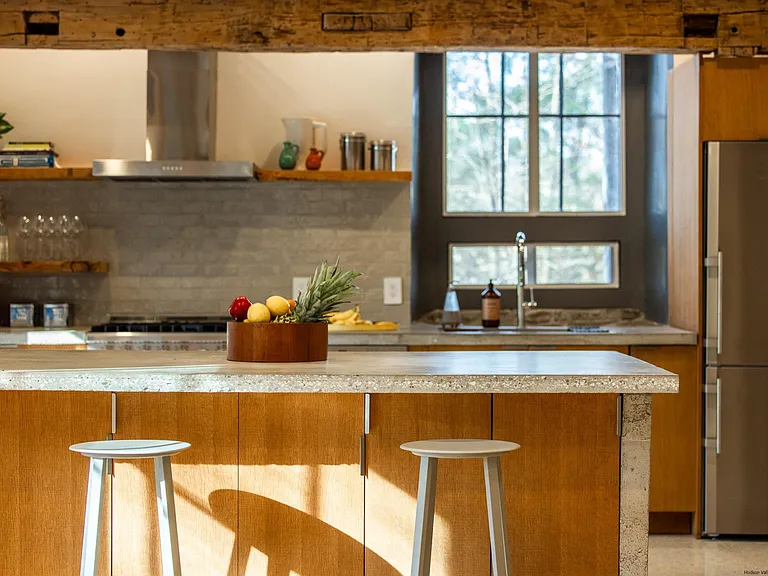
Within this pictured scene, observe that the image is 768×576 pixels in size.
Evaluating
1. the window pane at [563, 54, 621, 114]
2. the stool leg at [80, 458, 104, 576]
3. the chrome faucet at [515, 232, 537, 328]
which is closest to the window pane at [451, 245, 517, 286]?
the chrome faucet at [515, 232, 537, 328]

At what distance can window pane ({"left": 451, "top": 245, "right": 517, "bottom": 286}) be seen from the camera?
6.02m

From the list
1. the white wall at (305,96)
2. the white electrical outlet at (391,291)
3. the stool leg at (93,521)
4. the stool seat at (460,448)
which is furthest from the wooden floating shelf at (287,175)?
the stool leg at (93,521)

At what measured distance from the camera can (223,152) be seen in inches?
223

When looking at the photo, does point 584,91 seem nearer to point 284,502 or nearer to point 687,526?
point 687,526

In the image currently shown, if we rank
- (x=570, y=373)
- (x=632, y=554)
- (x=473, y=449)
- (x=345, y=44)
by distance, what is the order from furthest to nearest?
(x=345, y=44) → (x=632, y=554) → (x=570, y=373) → (x=473, y=449)

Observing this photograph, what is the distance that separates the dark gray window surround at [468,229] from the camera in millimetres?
5938

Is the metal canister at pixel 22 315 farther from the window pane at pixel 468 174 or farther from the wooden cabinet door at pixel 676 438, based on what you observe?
the wooden cabinet door at pixel 676 438

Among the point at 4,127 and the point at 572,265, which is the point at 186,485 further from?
the point at 572,265

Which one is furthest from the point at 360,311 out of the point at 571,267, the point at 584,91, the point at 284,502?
the point at 284,502

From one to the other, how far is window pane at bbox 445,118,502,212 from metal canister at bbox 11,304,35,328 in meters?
2.55

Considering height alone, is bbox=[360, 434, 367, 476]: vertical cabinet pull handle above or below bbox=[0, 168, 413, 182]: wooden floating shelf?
below

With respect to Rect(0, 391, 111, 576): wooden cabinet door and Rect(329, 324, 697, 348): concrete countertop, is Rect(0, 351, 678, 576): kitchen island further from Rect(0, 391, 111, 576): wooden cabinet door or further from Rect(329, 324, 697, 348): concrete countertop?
Rect(329, 324, 697, 348): concrete countertop

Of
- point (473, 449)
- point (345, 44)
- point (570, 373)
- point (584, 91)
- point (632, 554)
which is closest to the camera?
point (473, 449)

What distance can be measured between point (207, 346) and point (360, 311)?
107 centimetres
